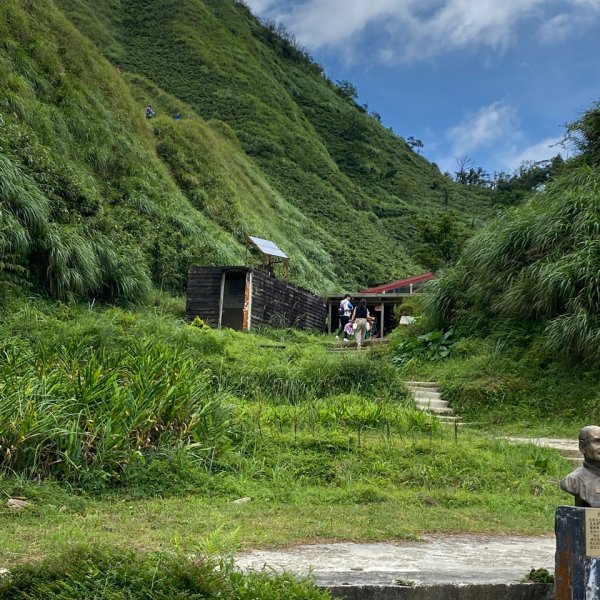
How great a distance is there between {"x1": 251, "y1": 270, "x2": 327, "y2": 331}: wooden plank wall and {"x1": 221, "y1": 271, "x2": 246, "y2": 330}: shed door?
1.11 feet

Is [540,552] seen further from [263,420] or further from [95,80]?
[95,80]

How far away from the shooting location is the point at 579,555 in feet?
10.5

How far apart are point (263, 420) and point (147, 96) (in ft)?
119

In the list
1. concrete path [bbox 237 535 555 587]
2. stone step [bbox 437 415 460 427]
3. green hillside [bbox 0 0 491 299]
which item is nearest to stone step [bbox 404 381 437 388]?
stone step [bbox 437 415 460 427]

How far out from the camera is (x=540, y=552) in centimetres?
473

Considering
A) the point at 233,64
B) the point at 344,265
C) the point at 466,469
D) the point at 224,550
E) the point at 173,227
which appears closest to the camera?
the point at 224,550

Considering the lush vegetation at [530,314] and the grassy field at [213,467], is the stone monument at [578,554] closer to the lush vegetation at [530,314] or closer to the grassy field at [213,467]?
the grassy field at [213,467]

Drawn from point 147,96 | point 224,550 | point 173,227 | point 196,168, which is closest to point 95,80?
point 196,168

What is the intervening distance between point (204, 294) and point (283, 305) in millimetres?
3209

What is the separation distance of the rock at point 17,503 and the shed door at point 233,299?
13.6 meters

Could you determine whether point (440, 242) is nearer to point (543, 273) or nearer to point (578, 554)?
point (543, 273)

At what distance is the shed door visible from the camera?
1894 centimetres

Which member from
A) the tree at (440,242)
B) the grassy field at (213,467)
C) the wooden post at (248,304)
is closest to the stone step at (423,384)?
the grassy field at (213,467)

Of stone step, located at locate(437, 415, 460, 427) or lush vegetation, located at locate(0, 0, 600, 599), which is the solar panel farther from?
stone step, located at locate(437, 415, 460, 427)
